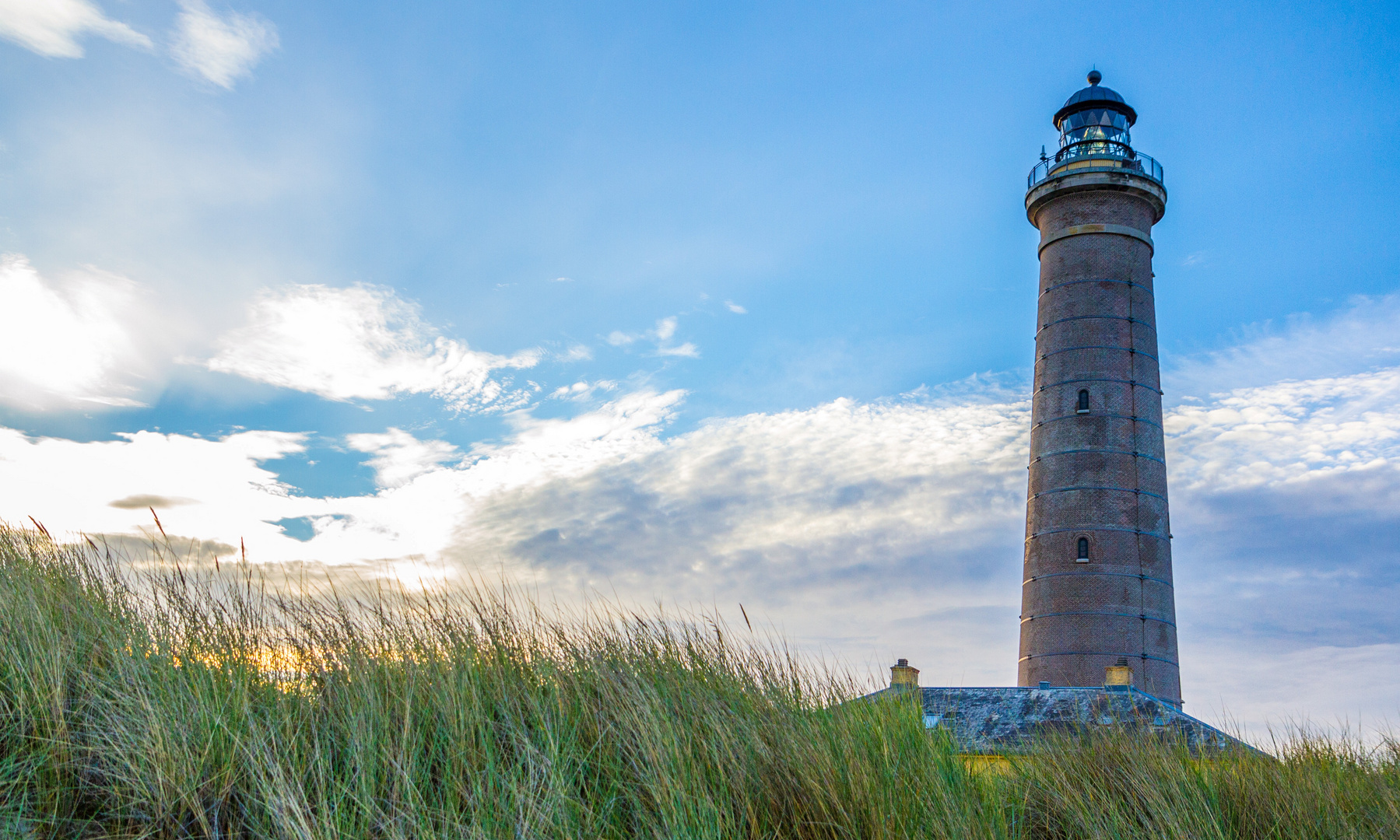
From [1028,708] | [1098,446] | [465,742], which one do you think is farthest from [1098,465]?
[465,742]

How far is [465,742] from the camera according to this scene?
178 inches

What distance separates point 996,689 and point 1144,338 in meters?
7.71

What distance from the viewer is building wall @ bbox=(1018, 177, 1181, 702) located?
1791 centimetres

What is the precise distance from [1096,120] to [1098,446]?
7481 millimetres

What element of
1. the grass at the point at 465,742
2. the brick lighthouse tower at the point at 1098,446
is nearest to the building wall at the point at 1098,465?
the brick lighthouse tower at the point at 1098,446

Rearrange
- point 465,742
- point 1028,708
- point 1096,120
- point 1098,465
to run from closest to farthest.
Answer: point 465,742, point 1028,708, point 1098,465, point 1096,120

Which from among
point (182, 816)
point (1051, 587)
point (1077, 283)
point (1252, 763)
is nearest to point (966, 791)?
point (1252, 763)

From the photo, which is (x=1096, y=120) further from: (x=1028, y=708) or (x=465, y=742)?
(x=465, y=742)

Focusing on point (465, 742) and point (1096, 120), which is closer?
point (465, 742)

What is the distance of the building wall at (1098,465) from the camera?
1791 centimetres

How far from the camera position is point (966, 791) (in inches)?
213

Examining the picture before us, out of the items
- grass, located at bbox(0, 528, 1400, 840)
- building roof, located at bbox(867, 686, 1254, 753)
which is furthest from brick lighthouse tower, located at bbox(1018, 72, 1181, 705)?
grass, located at bbox(0, 528, 1400, 840)

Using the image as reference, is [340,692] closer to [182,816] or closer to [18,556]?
[182,816]

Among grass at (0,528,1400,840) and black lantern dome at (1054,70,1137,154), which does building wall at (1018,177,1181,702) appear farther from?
grass at (0,528,1400,840)
